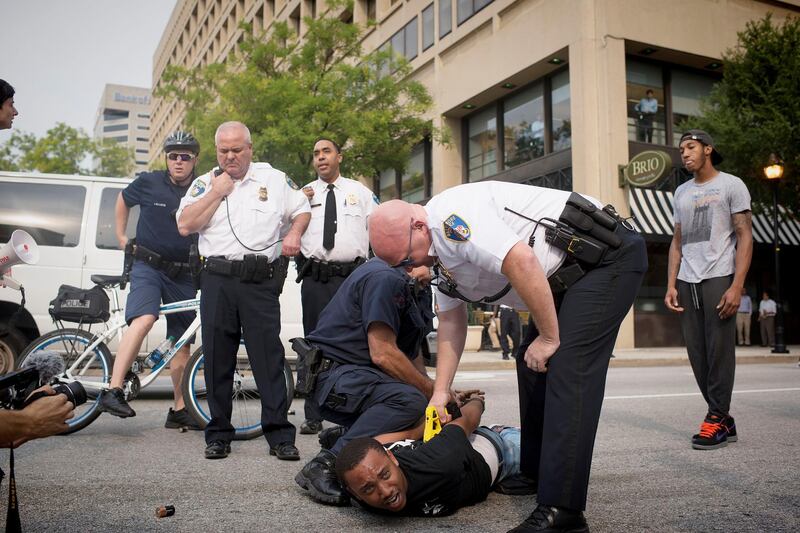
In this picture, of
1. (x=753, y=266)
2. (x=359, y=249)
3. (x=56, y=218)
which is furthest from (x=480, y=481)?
(x=753, y=266)

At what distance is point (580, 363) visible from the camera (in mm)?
2801

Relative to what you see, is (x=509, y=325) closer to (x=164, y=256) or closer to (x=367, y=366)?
(x=164, y=256)

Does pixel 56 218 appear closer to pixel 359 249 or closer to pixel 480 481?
pixel 359 249

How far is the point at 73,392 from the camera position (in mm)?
2363

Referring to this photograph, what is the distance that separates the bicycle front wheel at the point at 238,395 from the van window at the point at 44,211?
3414 mm

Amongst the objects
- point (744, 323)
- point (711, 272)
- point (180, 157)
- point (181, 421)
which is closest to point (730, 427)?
point (711, 272)

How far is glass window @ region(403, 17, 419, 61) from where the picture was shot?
2756 centimetres

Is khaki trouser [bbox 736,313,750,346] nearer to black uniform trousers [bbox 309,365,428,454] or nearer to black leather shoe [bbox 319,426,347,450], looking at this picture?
black leather shoe [bbox 319,426,347,450]

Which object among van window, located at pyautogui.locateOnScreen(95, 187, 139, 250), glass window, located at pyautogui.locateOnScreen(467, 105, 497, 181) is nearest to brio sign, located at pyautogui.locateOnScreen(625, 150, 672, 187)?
glass window, located at pyautogui.locateOnScreen(467, 105, 497, 181)

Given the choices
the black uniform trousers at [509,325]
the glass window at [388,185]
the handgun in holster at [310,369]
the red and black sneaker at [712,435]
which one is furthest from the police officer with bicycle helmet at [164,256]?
the glass window at [388,185]

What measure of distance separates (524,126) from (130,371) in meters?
19.3

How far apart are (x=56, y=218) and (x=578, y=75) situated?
15.4 metres

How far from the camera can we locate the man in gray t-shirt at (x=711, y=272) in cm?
477

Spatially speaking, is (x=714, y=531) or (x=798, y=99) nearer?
(x=714, y=531)
